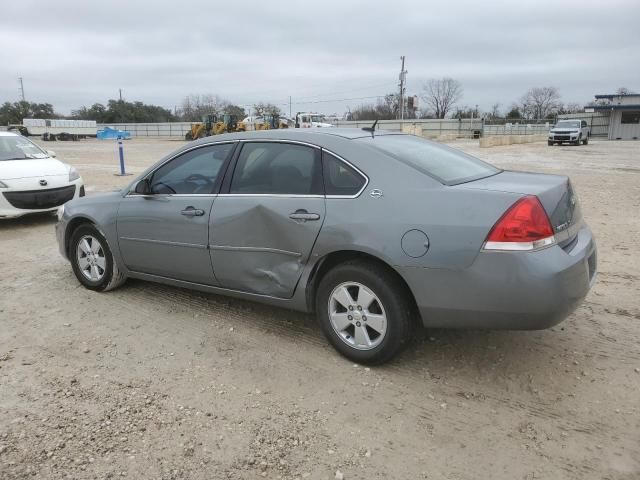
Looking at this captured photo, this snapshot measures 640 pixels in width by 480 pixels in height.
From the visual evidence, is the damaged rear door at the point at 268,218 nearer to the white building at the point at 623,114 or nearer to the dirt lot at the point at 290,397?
the dirt lot at the point at 290,397

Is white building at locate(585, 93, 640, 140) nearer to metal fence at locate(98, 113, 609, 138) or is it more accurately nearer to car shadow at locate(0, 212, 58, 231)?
metal fence at locate(98, 113, 609, 138)

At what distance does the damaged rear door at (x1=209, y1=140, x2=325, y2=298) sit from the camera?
11.8 ft

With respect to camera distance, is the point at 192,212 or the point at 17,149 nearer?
the point at 192,212

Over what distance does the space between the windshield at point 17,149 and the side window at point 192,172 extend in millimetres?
5767

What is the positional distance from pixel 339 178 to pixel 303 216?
1.16 ft

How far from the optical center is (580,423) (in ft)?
9.44

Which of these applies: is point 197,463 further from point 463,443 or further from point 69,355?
point 69,355

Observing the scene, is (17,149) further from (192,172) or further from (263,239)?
(263,239)

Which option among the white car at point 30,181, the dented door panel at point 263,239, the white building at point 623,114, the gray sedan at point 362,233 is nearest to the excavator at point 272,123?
the white car at point 30,181

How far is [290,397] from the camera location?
3211mm

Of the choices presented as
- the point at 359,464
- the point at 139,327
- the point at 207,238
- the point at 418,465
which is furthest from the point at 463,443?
the point at 139,327

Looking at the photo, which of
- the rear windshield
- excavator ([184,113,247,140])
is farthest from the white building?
the rear windshield

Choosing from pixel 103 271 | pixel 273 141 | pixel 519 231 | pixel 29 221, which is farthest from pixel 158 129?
A: pixel 519 231

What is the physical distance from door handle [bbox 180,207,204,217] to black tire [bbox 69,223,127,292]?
115 centimetres
